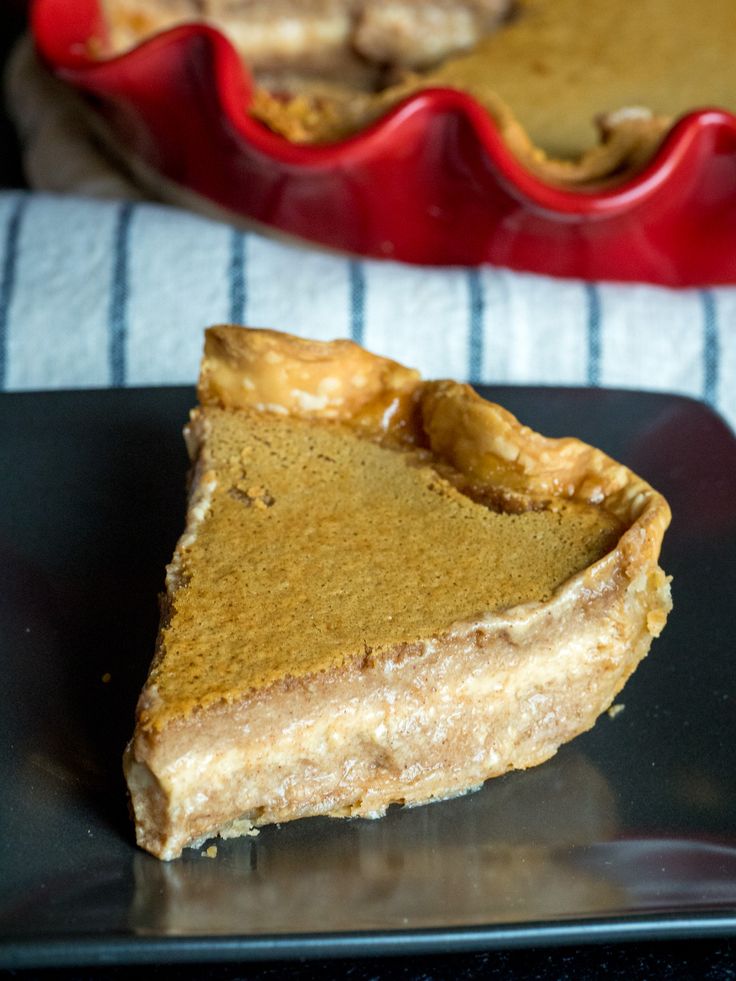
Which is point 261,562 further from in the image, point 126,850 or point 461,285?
point 461,285

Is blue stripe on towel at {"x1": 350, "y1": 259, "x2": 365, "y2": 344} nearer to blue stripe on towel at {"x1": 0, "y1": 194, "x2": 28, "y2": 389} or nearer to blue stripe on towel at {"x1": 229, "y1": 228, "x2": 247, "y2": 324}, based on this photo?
blue stripe on towel at {"x1": 229, "y1": 228, "x2": 247, "y2": 324}

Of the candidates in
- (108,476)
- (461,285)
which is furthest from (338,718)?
(461,285)

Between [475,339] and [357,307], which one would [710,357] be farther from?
[357,307]

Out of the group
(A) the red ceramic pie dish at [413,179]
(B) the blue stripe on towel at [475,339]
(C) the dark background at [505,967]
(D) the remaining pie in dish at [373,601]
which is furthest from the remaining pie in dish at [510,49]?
(C) the dark background at [505,967]

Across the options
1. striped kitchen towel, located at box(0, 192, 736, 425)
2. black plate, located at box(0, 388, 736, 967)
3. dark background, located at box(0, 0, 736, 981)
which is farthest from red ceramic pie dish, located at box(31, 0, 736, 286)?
dark background, located at box(0, 0, 736, 981)

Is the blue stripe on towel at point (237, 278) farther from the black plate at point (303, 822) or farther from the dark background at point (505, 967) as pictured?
the dark background at point (505, 967)
